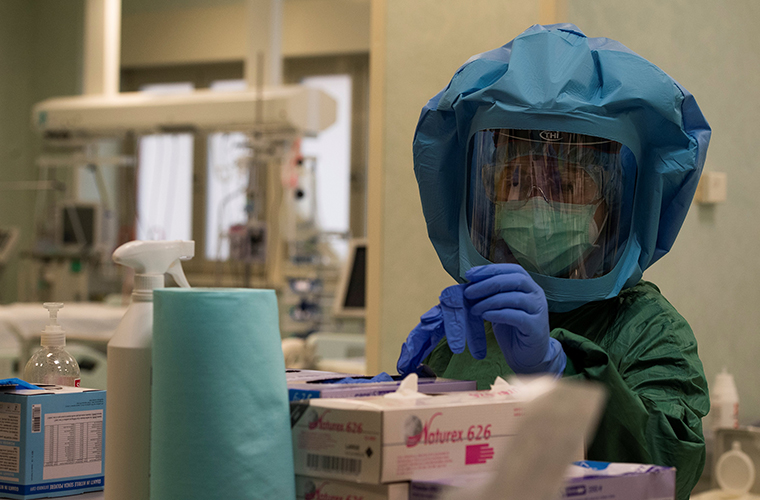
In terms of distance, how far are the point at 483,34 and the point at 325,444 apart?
5.95 ft

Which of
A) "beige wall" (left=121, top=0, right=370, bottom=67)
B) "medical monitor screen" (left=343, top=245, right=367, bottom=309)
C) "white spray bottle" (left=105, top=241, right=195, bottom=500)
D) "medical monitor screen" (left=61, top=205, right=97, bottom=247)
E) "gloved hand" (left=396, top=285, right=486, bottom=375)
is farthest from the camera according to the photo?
"beige wall" (left=121, top=0, right=370, bottom=67)

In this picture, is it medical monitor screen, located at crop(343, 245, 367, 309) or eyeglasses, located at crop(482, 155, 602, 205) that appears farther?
medical monitor screen, located at crop(343, 245, 367, 309)

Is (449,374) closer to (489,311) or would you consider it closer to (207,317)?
(489,311)

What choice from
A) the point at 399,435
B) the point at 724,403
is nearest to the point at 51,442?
the point at 399,435

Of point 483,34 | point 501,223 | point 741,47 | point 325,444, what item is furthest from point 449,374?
point 741,47

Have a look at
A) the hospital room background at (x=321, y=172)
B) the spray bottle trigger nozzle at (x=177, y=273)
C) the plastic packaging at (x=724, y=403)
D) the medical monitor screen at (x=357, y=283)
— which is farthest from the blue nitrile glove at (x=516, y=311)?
the medical monitor screen at (x=357, y=283)

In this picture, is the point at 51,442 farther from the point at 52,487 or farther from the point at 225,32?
the point at 225,32

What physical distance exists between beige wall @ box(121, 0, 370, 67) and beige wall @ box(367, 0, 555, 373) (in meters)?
3.88

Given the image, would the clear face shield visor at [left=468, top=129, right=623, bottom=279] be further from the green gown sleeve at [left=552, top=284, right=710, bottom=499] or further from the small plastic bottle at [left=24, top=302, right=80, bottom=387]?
the small plastic bottle at [left=24, top=302, right=80, bottom=387]

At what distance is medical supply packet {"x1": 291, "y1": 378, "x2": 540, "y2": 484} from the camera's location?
637 millimetres

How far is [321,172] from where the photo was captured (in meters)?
6.43

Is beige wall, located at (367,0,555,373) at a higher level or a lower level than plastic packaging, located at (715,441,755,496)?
higher

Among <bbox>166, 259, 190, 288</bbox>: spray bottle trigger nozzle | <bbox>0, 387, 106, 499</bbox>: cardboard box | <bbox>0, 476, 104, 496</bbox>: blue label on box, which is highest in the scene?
<bbox>166, 259, 190, 288</bbox>: spray bottle trigger nozzle

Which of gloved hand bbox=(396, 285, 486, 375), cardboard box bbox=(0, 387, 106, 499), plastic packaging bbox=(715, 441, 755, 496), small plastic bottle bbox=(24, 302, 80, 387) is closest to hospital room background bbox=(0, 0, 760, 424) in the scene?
small plastic bottle bbox=(24, 302, 80, 387)
